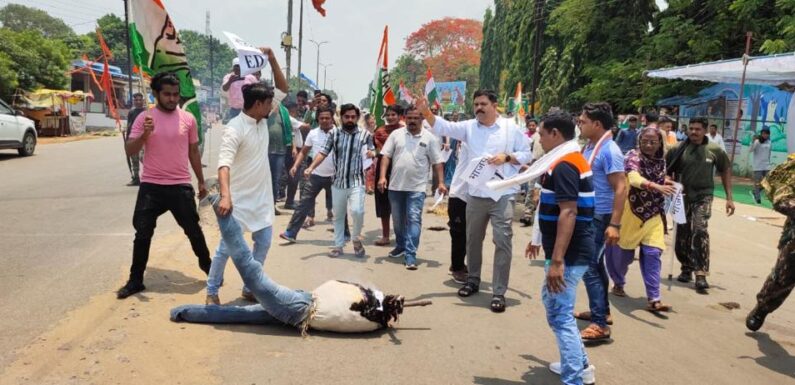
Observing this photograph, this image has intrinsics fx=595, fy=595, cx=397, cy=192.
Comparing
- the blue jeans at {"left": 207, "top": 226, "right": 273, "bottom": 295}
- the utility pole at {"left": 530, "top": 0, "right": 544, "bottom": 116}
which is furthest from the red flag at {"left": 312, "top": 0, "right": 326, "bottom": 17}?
the blue jeans at {"left": 207, "top": 226, "right": 273, "bottom": 295}

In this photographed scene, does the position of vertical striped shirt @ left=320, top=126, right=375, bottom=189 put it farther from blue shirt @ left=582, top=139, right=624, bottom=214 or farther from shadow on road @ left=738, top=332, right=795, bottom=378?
shadow on road @ left=738, top=332, right=795, bottom=378

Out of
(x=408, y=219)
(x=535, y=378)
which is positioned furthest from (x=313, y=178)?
(x=535, y=378)

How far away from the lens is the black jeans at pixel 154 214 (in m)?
4.95

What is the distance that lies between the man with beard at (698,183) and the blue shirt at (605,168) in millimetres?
1990

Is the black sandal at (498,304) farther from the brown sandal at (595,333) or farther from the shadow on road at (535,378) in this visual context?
the shadow on road at (535,378)

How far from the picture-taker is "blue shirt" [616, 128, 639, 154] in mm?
10812

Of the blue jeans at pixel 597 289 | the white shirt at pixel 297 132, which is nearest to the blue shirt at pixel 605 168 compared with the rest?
the blue jeans at pixel 597 289

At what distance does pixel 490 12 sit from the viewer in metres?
44.5

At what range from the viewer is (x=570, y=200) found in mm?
3365

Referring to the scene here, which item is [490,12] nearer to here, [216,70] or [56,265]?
[56,265]

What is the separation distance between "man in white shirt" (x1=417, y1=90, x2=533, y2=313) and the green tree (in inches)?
1011

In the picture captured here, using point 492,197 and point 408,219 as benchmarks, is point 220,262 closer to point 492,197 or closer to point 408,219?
point 492,197

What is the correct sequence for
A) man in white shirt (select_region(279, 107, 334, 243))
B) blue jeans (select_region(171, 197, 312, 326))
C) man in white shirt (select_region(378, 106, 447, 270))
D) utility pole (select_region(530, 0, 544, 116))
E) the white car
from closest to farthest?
blue jeans (select_region(171, 197, 312, 326)), man in white shirt (select_region(378, 106, 447, 270)), man in white shirt (select_region(279, 107, 334, 243)), the white car, utility pole (select_region(530, 0, 544, 116))

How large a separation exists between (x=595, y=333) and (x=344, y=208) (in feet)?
10.9
